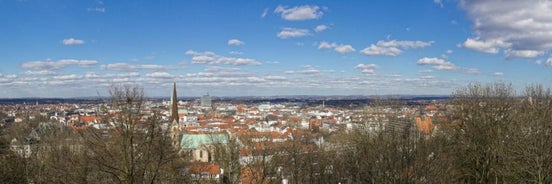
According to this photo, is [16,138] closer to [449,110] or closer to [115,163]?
[115,163]

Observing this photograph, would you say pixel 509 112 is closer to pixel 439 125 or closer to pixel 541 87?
pixel 541 87

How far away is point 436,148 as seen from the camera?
875 inches

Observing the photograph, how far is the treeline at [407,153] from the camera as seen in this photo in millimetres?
14742

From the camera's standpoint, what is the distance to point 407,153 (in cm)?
2020

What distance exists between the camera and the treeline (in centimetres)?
1474

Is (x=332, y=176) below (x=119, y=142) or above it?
below

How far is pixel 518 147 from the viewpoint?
61.9 ft

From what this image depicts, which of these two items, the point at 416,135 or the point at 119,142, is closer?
the point at 119,142

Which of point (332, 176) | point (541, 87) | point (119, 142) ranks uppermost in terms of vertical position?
point (541, 87)

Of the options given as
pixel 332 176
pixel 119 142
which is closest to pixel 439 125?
pixel 332 176

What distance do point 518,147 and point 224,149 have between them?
1671 cm

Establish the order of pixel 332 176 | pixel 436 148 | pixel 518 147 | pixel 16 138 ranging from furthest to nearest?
pixel 16 138, pixel 332 176, pixel 436 148, pixel 518 147

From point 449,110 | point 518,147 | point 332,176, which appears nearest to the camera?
point 518,147

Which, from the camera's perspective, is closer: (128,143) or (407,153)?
(128,143)
